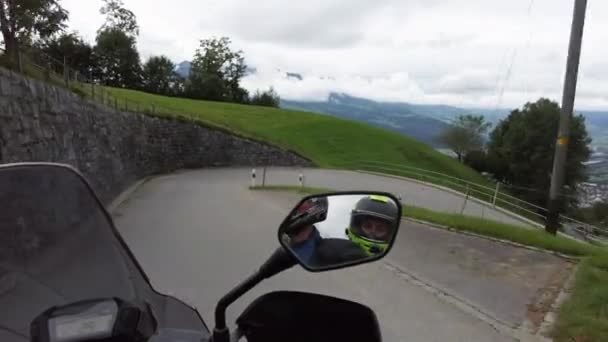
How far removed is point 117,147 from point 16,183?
69.2 ft

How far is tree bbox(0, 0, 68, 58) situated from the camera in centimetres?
1848

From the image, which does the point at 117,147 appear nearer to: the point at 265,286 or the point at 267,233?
the point at 267,233

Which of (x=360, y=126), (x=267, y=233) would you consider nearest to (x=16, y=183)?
(x=267, y=233)

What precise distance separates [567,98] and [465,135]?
245 feet

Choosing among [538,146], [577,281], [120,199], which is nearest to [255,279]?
[577,281]

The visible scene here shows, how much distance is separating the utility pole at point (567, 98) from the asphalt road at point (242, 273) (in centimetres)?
619

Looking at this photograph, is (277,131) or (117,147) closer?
(117,147)

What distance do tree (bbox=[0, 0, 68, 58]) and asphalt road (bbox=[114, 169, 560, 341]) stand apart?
8334 millimetres

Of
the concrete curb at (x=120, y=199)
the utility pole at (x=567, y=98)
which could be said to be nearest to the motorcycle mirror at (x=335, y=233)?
the utility pole at (x=567, y=98)

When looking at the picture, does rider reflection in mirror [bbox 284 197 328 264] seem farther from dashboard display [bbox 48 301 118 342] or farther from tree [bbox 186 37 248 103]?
tree [bbox 186 37 248 103]

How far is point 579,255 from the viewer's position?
917 cm

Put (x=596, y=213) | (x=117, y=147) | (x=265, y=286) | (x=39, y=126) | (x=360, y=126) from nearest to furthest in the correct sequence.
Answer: (x=265, y=286), (x=39, y=126), (x=117, y=147), (x=596, y=213), (x=360, y=126)

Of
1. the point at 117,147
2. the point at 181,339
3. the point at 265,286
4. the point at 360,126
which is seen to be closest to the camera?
the point at 181,339

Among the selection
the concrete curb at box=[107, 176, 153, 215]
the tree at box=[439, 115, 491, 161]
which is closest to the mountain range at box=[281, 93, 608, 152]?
the tree at box=[439, 115, 491, 161]
